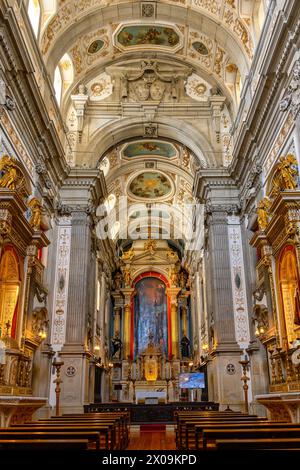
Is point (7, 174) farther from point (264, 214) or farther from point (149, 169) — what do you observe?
point (149, 169)

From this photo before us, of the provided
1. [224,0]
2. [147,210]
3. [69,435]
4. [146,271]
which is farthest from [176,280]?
[69,435]

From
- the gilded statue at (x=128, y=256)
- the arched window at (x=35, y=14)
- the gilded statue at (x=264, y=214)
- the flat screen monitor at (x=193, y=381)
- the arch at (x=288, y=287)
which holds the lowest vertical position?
the flat screen monitor at (x=193, y=381)

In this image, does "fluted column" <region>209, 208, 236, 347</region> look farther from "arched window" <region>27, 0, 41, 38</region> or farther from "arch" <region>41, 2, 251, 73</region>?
"arched window" <region>27, 0, 41, 38</region>

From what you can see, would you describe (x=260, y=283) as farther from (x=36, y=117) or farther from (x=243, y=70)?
(x=36, y=117)

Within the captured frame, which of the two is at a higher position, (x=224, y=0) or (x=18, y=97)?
(x=224, y=0)

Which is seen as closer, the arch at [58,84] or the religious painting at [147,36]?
the religious painting at [147,36]

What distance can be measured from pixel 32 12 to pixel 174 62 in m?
6.95

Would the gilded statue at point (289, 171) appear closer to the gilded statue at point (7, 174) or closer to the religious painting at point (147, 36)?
the gilded statue at point (7, 174)

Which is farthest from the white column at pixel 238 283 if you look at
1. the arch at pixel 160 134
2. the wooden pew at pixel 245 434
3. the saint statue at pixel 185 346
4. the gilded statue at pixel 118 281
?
the gilded statue at pixel 118 281

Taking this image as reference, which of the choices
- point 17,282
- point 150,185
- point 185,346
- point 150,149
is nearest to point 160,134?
point 150,149

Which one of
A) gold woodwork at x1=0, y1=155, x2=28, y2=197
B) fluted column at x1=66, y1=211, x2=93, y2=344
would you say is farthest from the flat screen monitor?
gold woodwork at x1=0, y1=155, x2=28, y2=197

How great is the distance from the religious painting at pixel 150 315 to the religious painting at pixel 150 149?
13.8 m

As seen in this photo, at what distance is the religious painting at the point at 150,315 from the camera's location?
3291 centimetres

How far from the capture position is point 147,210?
1169 inches
